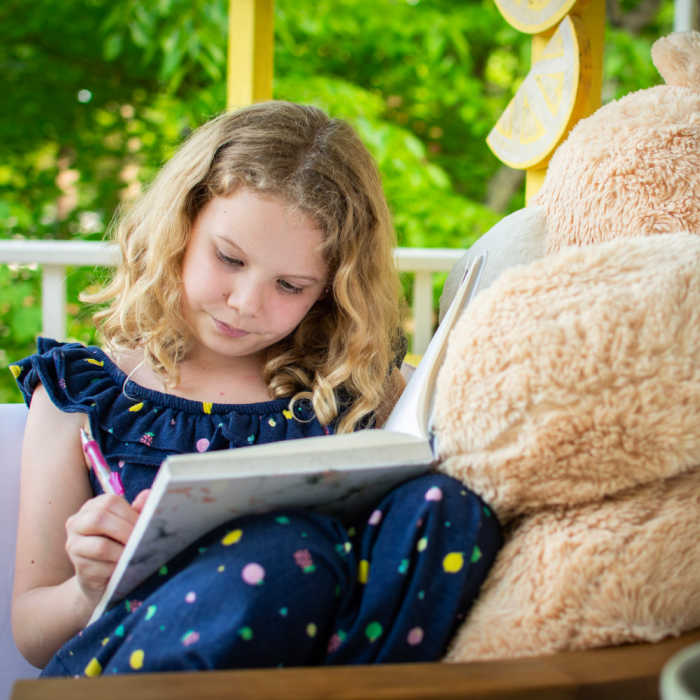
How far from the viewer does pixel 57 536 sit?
0.91m

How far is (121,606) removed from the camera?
71 cm

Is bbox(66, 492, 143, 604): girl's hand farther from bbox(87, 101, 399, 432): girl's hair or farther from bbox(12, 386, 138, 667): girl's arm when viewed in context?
bbox(87, 101, 399, 432): girl's hair

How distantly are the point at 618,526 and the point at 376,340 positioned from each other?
0.59 m

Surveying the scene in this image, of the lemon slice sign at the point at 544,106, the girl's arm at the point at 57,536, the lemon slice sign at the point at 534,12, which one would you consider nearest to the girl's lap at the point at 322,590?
the girl's arm at the point at 57,536

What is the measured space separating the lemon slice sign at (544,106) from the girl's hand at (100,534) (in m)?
0.96

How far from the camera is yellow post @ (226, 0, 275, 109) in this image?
1648mm

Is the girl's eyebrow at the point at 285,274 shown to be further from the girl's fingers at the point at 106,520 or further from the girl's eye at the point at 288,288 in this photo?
the girl's fingers at the point at 106,520

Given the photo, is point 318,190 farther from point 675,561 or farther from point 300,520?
point 675,561

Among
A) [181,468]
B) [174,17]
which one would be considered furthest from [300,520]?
[174,17]

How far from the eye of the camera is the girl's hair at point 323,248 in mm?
1020

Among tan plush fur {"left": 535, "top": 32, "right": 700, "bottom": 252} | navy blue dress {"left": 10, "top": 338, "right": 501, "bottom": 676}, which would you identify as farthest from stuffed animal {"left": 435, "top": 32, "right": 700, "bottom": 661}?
tan plush fur {"left": 535, "top": 32, "right": 700, "bottom": 252}

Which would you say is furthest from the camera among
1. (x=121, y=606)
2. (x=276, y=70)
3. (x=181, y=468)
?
(x=276, y=70)

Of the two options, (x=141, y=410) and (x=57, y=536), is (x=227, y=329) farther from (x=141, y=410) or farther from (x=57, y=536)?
(x=57, y=536)

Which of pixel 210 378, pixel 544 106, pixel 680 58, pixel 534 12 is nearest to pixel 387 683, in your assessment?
pixel 210 378
